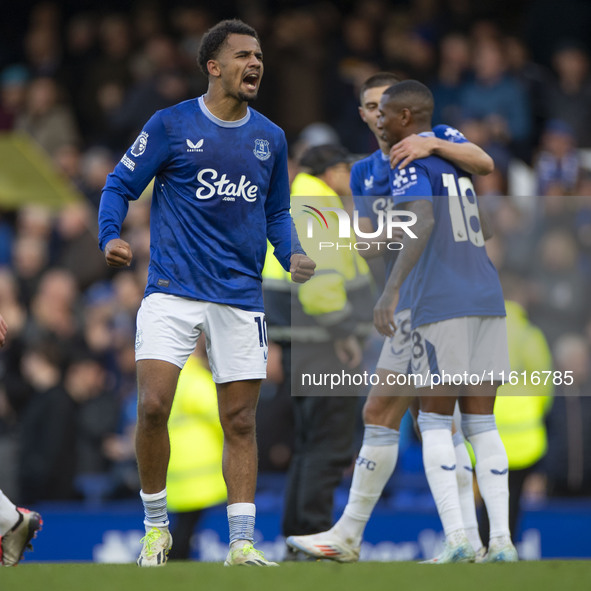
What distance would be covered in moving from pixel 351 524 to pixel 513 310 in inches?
107

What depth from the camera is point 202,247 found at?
5.37 m

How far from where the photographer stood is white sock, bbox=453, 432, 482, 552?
19.5ft

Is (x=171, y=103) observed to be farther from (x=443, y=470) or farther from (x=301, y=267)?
(x=443, y=470)

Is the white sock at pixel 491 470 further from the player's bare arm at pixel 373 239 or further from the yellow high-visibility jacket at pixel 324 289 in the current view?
the yellow high-visibility jacket at pixel 324 289

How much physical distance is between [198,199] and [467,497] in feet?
6.55

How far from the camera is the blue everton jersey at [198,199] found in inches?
212

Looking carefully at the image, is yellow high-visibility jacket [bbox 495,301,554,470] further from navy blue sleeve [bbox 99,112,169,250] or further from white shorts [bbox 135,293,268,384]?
navy blue sleeve [bbox 99,112,169,250]

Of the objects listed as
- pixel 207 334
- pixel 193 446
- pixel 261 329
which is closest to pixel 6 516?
pixel 207 334

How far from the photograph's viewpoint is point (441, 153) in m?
5.72

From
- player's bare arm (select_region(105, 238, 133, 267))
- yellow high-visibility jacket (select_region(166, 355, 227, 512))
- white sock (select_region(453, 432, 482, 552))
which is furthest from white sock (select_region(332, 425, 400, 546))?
yellow high-visibility jacket (select_region(166, 355, 227, 512))

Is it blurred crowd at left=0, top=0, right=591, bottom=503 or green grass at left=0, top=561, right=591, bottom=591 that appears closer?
green grass at left=0, top=561, right=591, bottom=591

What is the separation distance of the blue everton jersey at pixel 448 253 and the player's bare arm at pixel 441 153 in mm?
41

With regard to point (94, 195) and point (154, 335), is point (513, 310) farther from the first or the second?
point (94, 195)

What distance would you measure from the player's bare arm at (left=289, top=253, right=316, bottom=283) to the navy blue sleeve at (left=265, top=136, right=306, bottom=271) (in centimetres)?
15
